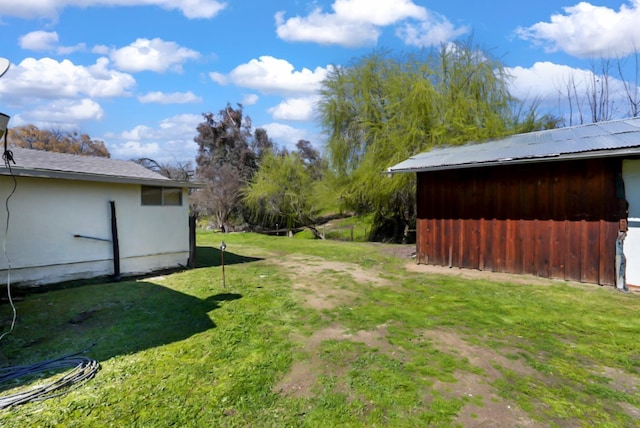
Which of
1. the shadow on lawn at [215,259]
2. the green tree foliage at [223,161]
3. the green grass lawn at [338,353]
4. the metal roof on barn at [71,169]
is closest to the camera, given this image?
the green grass lawn at [338,353]

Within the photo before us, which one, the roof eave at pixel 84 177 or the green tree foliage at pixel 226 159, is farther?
the green tree foliage at pixel 226 159

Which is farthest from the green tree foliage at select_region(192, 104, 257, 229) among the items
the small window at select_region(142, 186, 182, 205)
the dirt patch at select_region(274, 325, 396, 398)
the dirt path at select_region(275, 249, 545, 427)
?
the dirt patch at select_region(274, 325, 396, 398)

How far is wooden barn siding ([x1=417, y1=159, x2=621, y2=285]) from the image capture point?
6156 mm

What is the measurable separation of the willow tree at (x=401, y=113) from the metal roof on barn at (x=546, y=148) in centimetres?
389

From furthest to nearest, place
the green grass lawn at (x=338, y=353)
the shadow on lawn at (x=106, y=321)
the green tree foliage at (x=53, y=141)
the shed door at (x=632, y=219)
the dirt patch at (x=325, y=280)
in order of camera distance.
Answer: the green tree foliage at (x=53, y=141)
the shed door at (x=632, y=219)
the dirt patch at (x=325, y=280)
the shadow on lawn at (x=106, y=321)
the green grass lawn at (x=338, y=353)

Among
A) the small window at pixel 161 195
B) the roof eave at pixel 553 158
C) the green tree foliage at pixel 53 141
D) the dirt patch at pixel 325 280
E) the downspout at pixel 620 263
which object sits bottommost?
the dirt patch at pixel 325 280

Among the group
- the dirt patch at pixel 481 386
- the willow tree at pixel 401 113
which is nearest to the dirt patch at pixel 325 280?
the dirt patch at pixel 481 386

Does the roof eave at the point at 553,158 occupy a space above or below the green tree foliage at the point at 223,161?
below

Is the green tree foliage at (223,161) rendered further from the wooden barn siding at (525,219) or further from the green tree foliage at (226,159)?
the wooden barn siding at (525,219)

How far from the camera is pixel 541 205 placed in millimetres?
6805

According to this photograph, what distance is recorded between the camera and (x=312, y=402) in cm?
261

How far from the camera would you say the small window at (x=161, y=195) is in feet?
26.4

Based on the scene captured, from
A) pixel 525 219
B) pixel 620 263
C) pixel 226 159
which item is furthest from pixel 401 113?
pixel 226 159

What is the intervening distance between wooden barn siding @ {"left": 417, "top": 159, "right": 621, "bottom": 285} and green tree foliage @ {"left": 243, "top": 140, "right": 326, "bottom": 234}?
10.3 m
